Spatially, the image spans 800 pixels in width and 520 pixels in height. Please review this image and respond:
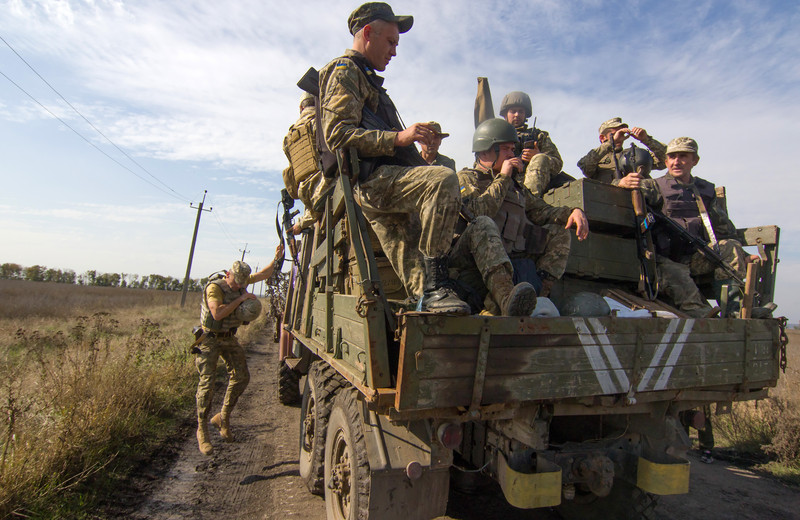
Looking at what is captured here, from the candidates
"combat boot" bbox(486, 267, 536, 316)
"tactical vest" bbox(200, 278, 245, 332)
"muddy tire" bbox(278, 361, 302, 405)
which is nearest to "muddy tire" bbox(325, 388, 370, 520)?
"combat boot" bbox(486, 267, 536, 316)

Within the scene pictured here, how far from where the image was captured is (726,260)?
13.2 ft

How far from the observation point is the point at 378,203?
2.93 m

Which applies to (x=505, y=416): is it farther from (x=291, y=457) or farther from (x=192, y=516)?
(x=291, y=457)

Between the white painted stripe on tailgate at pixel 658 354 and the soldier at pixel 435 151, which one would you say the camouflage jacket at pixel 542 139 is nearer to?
the soldier at pixel 435 151

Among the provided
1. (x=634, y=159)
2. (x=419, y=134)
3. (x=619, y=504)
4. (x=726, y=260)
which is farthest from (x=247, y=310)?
(x=726, y=260)

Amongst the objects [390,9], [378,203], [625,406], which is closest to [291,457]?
[378,203]

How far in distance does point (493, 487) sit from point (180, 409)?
4314mm

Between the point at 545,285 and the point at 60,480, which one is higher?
the point at 545,285

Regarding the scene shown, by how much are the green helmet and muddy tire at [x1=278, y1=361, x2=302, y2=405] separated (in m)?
4.69

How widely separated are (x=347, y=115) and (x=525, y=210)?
1.79 m

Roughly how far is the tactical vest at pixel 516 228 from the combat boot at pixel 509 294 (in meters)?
0.76

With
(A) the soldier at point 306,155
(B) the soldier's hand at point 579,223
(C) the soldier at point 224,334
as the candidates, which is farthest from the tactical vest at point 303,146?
(B) the soldier's hand at point 579,223

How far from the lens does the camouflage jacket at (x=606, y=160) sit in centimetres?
504

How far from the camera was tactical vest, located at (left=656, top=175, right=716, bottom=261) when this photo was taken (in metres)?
4.20
